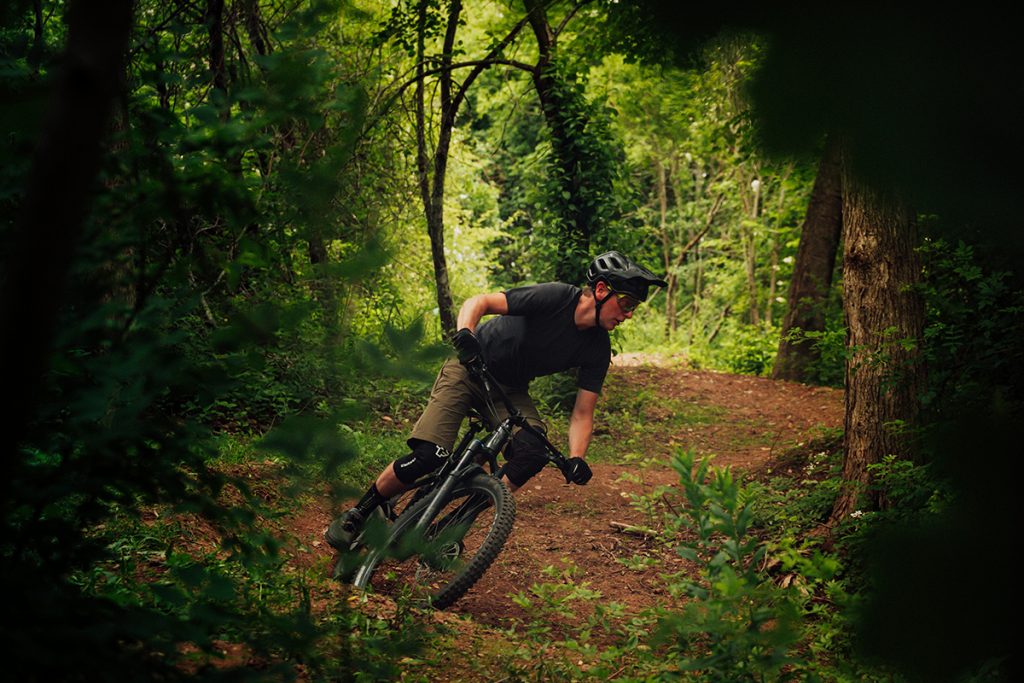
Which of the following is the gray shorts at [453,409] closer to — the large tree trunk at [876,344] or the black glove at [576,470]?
the black glove at [576,470]

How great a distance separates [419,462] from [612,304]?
1.48m

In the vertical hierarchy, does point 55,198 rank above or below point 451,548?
above

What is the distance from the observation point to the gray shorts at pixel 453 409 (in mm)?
4719

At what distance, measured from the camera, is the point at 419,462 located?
4.59 m

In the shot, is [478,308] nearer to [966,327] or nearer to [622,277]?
[622,277]

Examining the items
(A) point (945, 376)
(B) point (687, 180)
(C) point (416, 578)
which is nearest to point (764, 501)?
(A) point (945, 376)

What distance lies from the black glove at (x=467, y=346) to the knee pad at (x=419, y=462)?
0.57 metres

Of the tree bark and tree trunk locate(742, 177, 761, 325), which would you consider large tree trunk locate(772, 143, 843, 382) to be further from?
the tree bark

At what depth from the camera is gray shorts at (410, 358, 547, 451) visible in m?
4.72

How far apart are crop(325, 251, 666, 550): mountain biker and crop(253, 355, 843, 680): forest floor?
59 cm

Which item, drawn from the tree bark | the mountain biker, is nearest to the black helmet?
the mountain biker

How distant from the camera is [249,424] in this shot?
761 cm

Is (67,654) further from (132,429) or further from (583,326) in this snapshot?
(583,326)

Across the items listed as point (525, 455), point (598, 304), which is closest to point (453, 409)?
point (525, 455)
